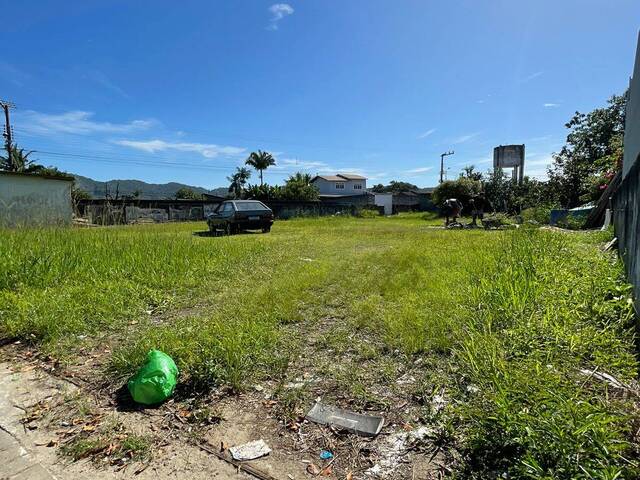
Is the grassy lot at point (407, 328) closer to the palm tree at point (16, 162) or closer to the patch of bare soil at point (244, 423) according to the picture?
the patch of bare soil at point (244, 423)

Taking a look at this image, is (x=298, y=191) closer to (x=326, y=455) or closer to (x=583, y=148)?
(x=583, y=148)

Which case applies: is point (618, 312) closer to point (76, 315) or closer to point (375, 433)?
point (375, 433)

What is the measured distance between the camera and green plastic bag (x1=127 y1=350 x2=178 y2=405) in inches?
84.8

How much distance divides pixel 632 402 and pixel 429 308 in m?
1.79

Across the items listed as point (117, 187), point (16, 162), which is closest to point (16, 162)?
point (16, 162)

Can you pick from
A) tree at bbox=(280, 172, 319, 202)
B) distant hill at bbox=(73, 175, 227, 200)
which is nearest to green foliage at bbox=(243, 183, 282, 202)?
tree at bbox=(280, 172, 319, 202)

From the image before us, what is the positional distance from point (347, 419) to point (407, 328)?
123 centimetres

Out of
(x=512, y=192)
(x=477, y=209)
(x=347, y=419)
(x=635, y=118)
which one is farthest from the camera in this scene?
(x=512, y=192)

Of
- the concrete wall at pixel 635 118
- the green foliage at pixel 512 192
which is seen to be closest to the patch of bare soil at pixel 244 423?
the concrete wall at pixel 635 118

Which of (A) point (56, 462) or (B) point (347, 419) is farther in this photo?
(B) point (347, 419)

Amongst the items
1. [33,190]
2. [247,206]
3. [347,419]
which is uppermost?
[33,190]

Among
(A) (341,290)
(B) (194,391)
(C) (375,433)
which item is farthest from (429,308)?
(B) (194,391)

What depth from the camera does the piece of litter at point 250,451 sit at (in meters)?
1.70

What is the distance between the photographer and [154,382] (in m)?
2.17
